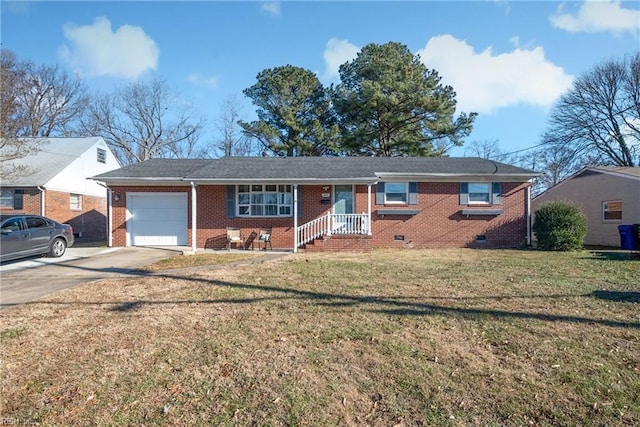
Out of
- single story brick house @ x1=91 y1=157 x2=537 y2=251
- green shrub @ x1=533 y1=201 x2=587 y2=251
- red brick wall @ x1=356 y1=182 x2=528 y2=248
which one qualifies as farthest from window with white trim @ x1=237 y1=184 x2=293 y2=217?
green shrub @ x1=533 y1=201 x2=587 y2=251

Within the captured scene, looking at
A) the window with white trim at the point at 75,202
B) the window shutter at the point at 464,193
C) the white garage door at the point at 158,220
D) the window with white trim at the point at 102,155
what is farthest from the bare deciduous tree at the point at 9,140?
the window shutter at the point at 464,193

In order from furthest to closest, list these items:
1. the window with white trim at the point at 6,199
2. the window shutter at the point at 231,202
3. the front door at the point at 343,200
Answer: the window with white trim at the point at 6,199 < the front door at the point at 343,200 < the window shutter at the point at 231,202

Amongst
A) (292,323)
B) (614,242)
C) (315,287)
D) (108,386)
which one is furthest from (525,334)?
(614,242)

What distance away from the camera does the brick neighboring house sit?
17906 mm

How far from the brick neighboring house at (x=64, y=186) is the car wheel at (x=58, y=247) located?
20.0 feet

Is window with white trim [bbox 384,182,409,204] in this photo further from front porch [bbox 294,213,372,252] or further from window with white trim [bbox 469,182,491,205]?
window with white trim [bbox 469,182,491,205]

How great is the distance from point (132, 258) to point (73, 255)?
2.35 metres

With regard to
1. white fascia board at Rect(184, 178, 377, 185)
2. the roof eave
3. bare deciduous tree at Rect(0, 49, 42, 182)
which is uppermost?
bare deciduous tree at Rect(0, 49, 42, 182)

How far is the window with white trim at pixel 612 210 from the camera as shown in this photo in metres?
16.1

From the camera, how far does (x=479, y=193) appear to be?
14625 millimetres

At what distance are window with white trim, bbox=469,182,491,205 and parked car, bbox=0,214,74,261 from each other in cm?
1469

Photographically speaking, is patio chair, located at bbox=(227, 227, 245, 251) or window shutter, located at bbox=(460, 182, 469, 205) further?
window shutter, located at bbox=(460, 182, 469, 205)

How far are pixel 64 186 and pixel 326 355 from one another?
21.0 m

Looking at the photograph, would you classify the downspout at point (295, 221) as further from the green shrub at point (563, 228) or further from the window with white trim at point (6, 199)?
the window with white trim at point (6, 199)
